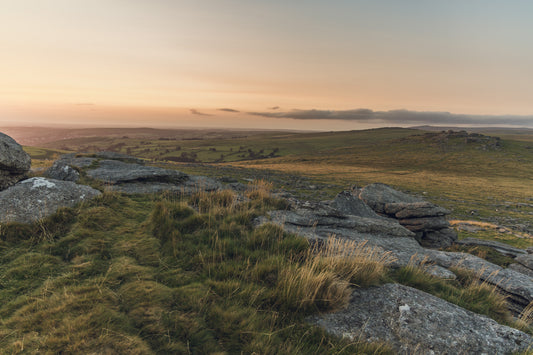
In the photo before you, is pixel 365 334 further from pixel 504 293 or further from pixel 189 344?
pixel 504 293

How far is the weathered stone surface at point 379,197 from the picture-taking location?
1659cm

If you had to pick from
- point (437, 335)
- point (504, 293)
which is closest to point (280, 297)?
point (437, 335)

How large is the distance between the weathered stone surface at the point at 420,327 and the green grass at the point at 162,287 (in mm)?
290

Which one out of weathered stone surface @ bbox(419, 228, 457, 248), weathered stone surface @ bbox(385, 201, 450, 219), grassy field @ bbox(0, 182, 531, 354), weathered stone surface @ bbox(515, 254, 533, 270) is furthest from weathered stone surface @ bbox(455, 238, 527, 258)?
grassy field @ bbox(0, 182, 531, 354)

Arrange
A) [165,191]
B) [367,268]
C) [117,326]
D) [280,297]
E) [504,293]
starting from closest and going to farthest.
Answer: [117,326], [280,297], [367,268], [504,293], [165,191]

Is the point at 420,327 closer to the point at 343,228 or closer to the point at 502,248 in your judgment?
the point at 343,228

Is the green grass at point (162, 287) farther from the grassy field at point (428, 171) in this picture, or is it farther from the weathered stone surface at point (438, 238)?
the grassy field at point (428, 171)

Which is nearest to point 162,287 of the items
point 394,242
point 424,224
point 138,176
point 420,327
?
point 420,327

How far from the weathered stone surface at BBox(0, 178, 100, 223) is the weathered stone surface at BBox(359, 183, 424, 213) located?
630 inches

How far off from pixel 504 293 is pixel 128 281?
9.46m

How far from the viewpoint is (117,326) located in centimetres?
303

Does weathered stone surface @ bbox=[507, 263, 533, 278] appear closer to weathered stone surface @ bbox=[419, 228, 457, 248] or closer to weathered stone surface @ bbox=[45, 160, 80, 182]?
weathered stone surface @ bbox=[419, 228, 457, 248]

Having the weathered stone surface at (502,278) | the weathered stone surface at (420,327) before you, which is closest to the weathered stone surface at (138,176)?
the weathered stone surface at (420,327)

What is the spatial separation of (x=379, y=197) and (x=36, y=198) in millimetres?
18310
